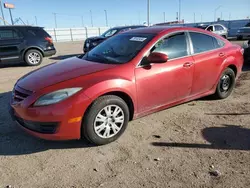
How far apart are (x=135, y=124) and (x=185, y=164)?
1.29 meters

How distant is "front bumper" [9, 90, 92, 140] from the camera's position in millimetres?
2871

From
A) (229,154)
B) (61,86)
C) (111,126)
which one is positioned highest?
(61,86)

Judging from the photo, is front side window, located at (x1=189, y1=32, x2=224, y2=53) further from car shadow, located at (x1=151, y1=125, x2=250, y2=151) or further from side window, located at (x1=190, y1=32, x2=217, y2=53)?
car shadow, located at (x1=151, y1=125, x2=250, y2=151)

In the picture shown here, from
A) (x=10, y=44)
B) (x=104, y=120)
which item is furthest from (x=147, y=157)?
(x=10, y=44)

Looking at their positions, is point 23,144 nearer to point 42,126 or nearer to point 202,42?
point 42,126

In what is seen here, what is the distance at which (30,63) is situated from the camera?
9898 mm

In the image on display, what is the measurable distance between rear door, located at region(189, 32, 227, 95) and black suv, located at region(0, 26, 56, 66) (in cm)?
770

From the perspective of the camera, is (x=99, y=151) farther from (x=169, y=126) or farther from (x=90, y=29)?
(x=90, y=29)

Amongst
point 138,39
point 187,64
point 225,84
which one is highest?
point 138,39

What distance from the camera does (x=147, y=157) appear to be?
2.98 meters

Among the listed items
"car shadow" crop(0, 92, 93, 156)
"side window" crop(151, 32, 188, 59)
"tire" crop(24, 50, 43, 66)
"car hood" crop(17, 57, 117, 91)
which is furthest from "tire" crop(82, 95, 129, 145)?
"tire" crop(24, 50, 43, 66)

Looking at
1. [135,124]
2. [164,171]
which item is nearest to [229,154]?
[164,171]

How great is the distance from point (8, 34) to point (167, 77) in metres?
8.23

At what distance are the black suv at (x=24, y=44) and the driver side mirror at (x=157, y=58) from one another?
7.81 meters
